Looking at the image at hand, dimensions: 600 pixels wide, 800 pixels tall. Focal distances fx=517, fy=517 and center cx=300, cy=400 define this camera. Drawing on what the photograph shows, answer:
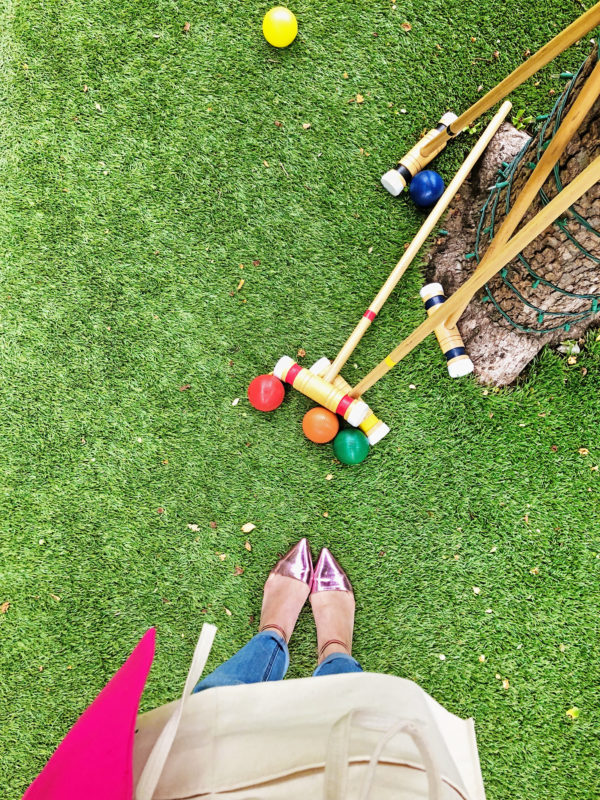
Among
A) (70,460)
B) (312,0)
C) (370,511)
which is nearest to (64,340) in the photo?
(70,460)

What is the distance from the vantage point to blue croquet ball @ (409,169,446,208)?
90.1 inches

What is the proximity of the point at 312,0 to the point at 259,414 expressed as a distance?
77.7 inches

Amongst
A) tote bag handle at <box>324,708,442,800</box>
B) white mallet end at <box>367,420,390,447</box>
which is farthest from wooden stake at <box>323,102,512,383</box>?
tote bag handle at <box>324,708,442,800</box>

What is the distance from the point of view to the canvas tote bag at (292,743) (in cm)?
108

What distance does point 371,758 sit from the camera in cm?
97

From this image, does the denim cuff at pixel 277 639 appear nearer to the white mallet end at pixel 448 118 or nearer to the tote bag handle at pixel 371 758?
the tote bag handle at pixel 371 758

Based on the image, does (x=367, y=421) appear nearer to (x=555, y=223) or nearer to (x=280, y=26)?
(x=555, y=223)

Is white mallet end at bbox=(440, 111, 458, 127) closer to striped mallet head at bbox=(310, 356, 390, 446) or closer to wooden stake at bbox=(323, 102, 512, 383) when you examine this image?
wooden stake at bbox=(323, 102, 512, 383)

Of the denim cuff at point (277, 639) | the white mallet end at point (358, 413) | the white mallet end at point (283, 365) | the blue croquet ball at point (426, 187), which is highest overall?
the blue croquet ball at point (426, 187)

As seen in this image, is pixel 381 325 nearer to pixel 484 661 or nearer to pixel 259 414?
pixel 259 414

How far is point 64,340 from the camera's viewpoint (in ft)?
8.13

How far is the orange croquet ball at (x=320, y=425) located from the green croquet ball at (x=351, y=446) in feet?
0.14

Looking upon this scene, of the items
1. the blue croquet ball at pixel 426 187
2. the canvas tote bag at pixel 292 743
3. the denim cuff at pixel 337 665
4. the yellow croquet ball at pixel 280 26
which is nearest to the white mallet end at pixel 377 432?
the denim cuff at pixel 337 665

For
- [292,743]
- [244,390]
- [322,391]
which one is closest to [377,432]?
[322,391]
